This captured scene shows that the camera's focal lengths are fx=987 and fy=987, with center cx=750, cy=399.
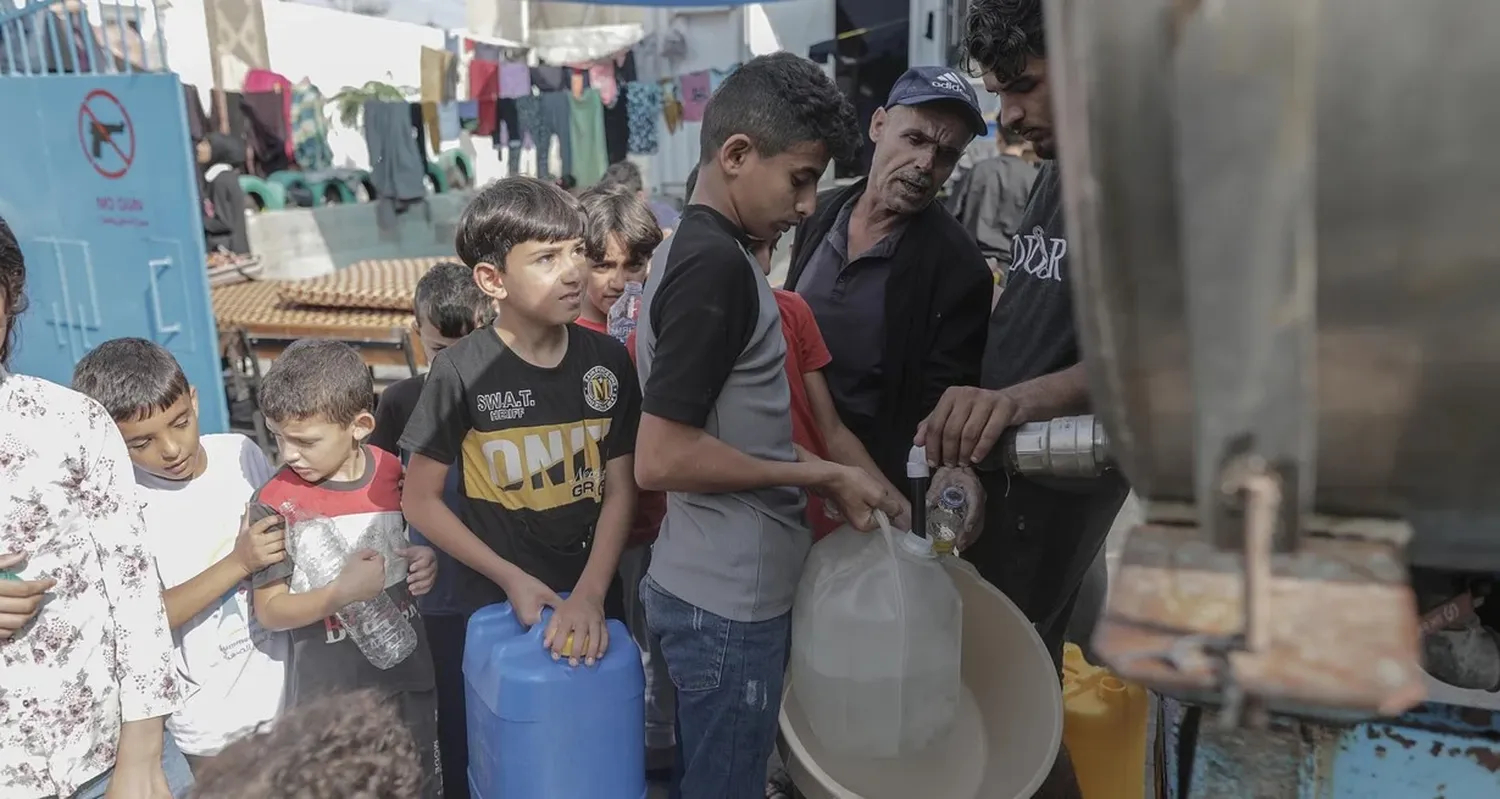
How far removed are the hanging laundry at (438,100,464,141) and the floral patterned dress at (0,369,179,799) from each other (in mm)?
8977

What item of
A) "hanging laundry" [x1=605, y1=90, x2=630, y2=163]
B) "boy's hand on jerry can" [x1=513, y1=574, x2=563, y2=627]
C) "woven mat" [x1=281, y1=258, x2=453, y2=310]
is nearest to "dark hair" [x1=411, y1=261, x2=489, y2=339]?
"boy's hand on jerry can" [x1=513, y1=574, x2=563, y2=627]

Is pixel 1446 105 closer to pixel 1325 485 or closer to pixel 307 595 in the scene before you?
pixel 1325 485

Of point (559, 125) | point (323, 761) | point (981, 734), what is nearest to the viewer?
point (323, 761)

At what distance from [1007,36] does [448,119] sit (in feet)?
29.9

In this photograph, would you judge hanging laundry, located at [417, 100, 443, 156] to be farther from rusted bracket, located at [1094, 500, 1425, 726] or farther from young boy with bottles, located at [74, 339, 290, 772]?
rusted bracket, located at [1094, 500, 1425, 726]

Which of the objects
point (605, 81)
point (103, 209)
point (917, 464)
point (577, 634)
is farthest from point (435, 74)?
point (917, 464)

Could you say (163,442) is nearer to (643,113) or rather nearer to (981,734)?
(981,734)

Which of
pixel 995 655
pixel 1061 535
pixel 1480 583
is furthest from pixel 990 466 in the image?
pixel 1480 583

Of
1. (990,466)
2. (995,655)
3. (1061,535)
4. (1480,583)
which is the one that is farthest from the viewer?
(1061,535)

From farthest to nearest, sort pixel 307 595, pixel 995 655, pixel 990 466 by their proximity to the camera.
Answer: pixel 307 595 < pixel 995 655 < pixel 990 466

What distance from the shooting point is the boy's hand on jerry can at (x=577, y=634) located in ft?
5.91

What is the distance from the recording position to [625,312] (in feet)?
9.52

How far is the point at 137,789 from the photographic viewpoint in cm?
161

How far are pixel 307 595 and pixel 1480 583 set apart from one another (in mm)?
1867
